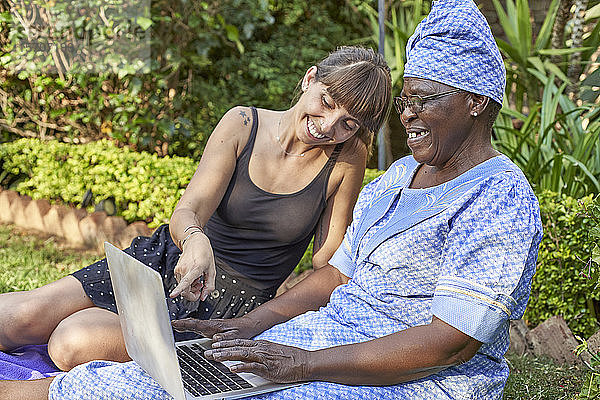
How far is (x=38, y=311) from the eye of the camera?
8.94ft

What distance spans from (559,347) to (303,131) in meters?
1.63

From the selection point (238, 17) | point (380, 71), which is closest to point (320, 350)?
point (380, 71)

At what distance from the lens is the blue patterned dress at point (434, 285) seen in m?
1.75

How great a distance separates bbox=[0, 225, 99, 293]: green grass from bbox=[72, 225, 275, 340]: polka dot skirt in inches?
57.9

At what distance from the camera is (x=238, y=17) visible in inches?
247

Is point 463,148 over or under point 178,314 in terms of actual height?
over

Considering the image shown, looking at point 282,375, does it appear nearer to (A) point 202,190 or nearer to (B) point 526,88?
(A) point 202,190

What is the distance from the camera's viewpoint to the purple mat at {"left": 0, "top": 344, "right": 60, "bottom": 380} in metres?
2.56

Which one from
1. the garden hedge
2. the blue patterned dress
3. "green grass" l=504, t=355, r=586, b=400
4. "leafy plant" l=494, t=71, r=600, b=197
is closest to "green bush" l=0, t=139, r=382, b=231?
the garden hedge

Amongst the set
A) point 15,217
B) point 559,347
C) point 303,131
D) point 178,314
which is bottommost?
point 15,217

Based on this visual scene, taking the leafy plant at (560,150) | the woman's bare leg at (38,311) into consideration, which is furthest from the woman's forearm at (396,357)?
the leafy plant at (560,150)

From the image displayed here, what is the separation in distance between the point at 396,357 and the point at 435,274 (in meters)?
0.26

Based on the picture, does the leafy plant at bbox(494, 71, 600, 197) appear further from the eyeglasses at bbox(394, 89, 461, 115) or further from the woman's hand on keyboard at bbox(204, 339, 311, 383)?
the woman's hand on keyboard at bbox(204, 339, 311, 383)

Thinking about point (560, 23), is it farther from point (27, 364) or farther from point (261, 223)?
point (27, 364)
